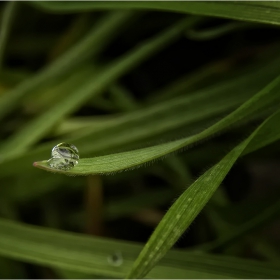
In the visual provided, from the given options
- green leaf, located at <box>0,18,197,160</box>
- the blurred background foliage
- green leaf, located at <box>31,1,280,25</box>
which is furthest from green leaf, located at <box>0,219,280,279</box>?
green leaf, located at <box>31,1,280,25</box>

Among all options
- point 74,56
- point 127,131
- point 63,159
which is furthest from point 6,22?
point 63,159

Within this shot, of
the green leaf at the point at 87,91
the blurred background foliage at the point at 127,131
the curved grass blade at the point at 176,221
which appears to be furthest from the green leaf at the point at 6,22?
the curved grass blade at the point at 176,221

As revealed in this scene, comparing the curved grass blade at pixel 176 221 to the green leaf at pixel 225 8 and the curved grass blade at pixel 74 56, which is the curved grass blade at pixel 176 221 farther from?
the curved grass blade at pixel 74 56

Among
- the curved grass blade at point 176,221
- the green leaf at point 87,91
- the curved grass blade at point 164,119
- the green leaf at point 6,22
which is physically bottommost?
the curved grass blade at point 176,221

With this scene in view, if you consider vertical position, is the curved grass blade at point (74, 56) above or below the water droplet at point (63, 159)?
above

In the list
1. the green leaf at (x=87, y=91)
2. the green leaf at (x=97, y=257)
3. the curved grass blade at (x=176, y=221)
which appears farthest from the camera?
the green leaf at (x=87, y=91)

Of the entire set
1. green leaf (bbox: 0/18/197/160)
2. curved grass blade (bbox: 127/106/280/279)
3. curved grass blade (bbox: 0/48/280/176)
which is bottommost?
curved grass blade (bbox: 127/106/280/279)

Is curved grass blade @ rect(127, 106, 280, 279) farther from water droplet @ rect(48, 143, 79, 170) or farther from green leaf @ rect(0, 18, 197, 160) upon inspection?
green leaf @ rect(0, 18, 197, 160)

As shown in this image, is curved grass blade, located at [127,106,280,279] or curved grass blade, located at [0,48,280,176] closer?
curved grass blade, located at [127,106,280,279]

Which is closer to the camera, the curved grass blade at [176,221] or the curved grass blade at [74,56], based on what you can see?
the curved grass blade at [176,221]
